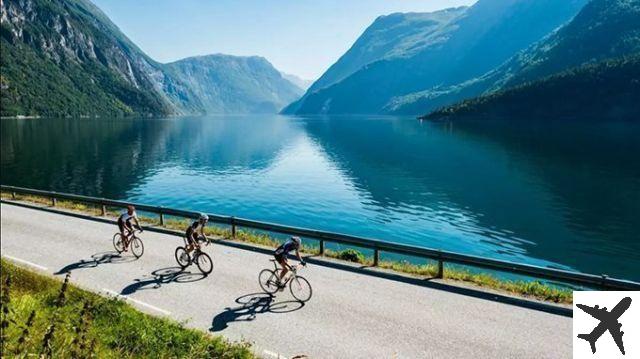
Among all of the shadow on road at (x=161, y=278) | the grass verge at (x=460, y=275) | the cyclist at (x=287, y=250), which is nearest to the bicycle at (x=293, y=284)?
the cyclist at (x=287, y=250)

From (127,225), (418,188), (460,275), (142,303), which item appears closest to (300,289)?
(142,303)

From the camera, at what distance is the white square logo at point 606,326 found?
12250 millimetres

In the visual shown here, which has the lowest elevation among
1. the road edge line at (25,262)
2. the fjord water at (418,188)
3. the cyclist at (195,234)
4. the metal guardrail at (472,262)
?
the fjord water at (418,188)

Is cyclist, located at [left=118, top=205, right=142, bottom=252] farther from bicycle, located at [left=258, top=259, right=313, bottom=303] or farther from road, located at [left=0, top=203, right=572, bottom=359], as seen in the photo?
bicycle, located at [left=258, top=259, right=313, bottom=303]

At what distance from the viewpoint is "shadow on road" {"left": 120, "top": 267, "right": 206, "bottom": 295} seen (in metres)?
18.6

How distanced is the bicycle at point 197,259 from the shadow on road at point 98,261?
3.22 m

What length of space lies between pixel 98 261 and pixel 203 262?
5675 millimetres

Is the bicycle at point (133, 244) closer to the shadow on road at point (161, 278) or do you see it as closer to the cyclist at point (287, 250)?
the shadow on road at point (161, 278)

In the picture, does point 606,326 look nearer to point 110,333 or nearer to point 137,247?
point 110,333

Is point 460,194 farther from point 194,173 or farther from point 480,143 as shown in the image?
point 480,143

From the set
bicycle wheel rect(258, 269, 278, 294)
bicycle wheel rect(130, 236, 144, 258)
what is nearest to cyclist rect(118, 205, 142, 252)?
bicycle wheel rect(130, 236, 144, 258)

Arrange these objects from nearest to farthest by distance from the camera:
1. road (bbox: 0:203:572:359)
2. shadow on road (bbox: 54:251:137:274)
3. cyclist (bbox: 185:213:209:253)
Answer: road (bbox: 0:203:572:359) < cyclist (bbox: 185:213:209:253) < shadow on road (bbox: 54:251:137:274)

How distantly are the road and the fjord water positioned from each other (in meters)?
20.1

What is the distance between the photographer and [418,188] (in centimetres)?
6253
